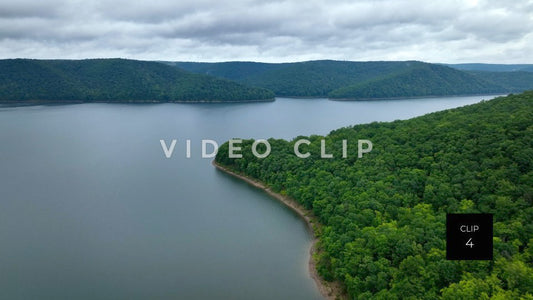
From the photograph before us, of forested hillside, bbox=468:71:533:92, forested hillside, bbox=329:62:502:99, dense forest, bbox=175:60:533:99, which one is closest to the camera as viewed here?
forested hillside, bbox=329:62:502:99

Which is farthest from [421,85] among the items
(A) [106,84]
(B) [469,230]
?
(B) [469,230]

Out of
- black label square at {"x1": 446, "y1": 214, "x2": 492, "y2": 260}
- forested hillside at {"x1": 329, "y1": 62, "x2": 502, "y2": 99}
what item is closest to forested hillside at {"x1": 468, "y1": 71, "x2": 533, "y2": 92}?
forested hillside at {"x1": 329, "y1": 62, "x2": 502, "y2": 99}

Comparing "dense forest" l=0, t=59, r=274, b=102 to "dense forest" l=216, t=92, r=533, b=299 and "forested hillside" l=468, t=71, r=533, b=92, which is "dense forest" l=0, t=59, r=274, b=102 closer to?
"forested hillside" l=468, t=71, r=533, b=92

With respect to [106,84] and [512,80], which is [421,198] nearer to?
[106,84]

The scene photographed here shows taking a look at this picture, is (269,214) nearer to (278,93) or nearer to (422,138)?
(422,138)

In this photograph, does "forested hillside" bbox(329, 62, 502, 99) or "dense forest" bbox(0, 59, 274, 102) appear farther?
"forested hillside" bbox(329, 62, 502, 99)

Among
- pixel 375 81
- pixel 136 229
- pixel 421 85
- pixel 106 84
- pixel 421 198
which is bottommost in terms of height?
pixel 136 229

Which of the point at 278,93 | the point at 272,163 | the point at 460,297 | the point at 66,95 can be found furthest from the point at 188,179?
the point at 278,93
